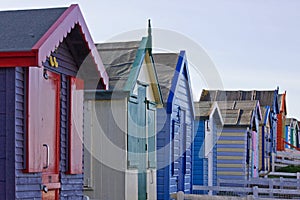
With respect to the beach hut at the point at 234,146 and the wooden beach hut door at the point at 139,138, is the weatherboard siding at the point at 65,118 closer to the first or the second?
the wooden beach hut door at the point at 139,138

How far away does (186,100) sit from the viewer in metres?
19.2

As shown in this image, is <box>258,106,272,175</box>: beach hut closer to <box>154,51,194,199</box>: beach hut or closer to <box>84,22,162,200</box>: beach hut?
<box>154,51,194,199</box>: beach hut

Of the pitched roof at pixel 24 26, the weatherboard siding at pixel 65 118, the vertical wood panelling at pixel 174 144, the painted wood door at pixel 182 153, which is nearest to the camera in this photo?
the pitched roof at pixel 24 26

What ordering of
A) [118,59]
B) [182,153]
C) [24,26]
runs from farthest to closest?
[182,153]
[118,59]
[24,26]

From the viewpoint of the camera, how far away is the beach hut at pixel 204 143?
21120mm

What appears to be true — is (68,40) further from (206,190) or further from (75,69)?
(206,190)

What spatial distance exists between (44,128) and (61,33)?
1461 mm

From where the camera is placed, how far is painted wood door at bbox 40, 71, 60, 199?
389 inches

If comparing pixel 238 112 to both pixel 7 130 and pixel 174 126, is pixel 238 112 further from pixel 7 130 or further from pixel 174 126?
pixel 7 130

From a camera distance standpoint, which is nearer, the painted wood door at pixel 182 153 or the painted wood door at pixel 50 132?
the painted wood door at pixel 50 132

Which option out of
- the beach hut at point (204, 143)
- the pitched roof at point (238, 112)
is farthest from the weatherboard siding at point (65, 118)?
the pitched roof at point (238, 112)

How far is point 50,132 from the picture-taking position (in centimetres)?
1015

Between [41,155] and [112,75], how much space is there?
16.1 feet

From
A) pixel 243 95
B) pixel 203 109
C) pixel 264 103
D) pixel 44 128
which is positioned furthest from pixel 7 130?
pixel 243 95
